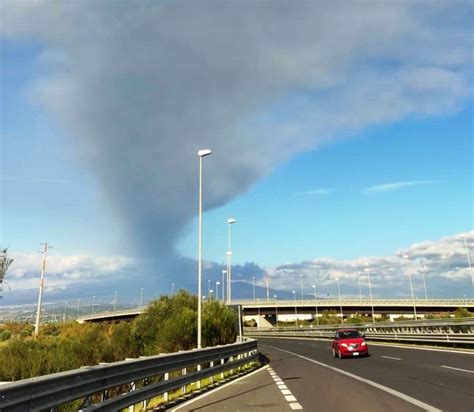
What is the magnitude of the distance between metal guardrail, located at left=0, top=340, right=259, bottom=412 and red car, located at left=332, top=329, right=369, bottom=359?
12367 millimetres

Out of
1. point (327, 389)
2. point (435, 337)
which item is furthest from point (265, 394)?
point (435, 337)

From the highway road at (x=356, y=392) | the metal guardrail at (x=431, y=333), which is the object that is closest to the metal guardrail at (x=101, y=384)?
the highway road at (x=356, y=392)

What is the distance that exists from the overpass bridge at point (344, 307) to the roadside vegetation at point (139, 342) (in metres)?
60.7

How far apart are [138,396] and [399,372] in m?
11.1

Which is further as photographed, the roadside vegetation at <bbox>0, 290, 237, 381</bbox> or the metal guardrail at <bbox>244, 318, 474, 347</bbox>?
the metal guardrail at <bbox>244, 318, 474, 347</bbox>

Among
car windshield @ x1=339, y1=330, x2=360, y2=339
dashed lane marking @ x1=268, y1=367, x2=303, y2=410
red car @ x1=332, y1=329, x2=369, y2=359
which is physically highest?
car windshield @ x1=339, y1=330, x2=360, y2=339

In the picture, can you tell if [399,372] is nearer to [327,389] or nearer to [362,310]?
[327,389]

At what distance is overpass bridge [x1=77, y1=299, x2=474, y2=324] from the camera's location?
10848cm

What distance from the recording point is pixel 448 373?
15039 mm

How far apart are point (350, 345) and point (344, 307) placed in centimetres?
10823

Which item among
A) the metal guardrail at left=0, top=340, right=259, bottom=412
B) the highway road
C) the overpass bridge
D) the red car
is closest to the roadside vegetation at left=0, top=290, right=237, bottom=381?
the red car

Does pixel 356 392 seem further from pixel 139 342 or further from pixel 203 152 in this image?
pixel 139 342

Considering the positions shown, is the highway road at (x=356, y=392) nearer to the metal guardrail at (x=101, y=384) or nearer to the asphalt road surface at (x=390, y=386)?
the asphalt road surface at (x=390, y=386)

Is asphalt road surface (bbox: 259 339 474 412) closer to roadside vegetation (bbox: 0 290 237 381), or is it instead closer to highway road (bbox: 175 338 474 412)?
highway road (bbox: 175 338 474 412)
